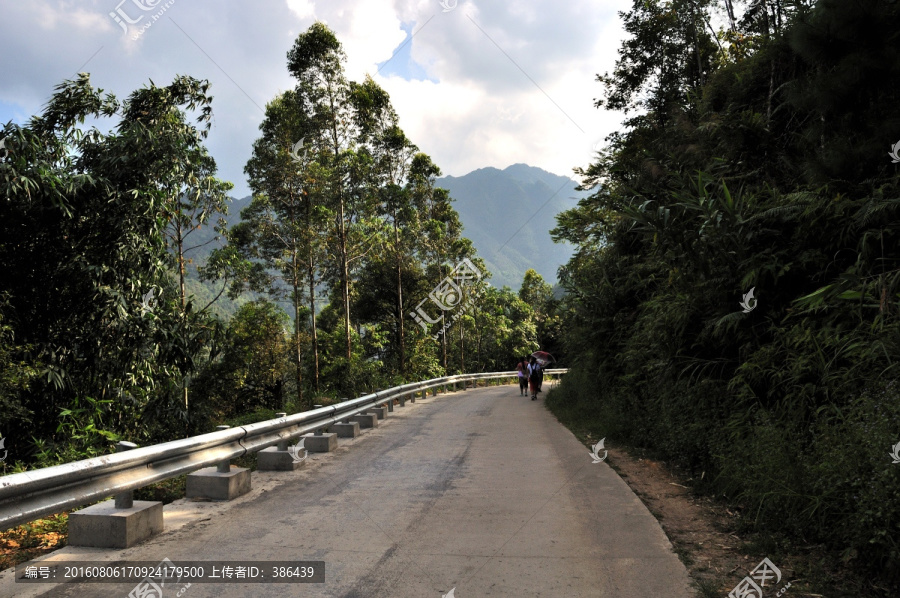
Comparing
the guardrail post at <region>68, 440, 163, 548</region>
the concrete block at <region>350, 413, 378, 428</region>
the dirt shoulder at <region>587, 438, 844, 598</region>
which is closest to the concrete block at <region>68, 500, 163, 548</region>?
the guardrail post at <region>68, 440, 163, 548</region>

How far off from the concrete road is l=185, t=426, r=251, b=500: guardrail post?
0.16m

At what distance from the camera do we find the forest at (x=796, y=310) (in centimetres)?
430

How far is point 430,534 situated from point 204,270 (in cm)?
2478

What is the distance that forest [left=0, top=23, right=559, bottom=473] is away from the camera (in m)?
9.19

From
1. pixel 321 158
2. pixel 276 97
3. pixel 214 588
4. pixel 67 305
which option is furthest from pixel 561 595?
pixel 276 97

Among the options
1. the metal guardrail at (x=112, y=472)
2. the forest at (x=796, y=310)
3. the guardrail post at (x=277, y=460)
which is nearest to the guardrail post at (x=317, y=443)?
the guardrail post at (x=277, y=460)

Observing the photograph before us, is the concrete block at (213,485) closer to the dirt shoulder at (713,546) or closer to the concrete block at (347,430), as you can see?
the dirt shoulder at (713,546)

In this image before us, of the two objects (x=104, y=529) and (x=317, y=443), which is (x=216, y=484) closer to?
(x=104, y=529)

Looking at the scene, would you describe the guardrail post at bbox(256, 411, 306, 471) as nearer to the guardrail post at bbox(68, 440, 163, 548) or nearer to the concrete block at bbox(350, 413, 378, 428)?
the guardrail post at bbox(68, 440, 163, 548)

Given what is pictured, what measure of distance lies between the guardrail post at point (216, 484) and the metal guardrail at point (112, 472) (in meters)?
0.21

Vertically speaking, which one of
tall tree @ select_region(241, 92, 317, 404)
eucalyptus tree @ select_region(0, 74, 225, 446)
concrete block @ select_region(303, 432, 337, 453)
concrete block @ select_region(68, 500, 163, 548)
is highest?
tall tree @ select_region(241, 92, 317, 404)

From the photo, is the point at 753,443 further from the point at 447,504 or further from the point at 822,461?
the point at 447,504

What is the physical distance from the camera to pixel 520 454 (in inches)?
356

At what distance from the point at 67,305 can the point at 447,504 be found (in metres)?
7.72
